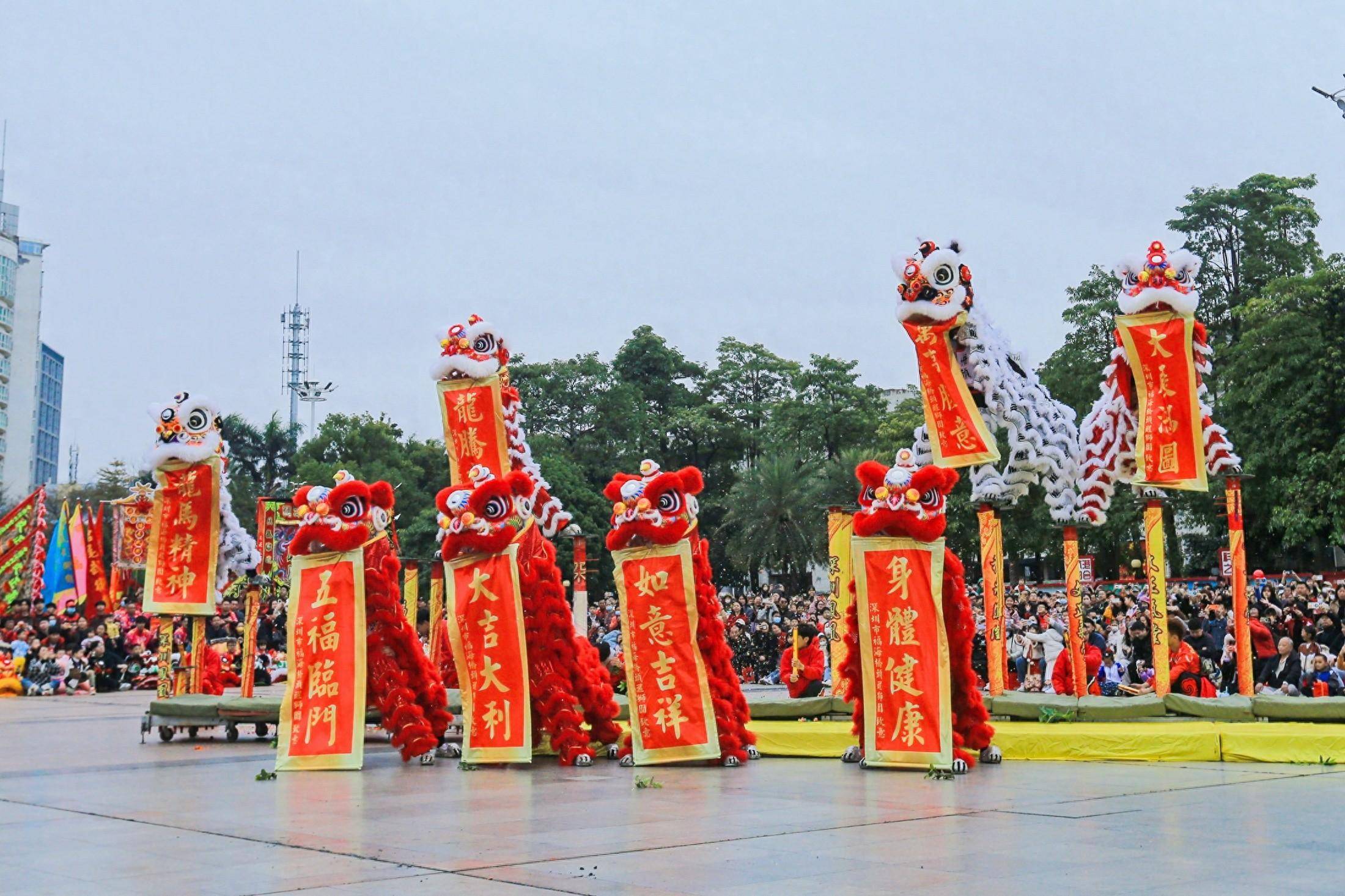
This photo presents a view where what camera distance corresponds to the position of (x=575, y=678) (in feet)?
35.0

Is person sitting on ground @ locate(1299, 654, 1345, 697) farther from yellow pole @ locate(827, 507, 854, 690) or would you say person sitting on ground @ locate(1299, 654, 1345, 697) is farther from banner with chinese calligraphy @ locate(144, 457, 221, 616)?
banner with chinese calligraphy @ locate(144, 457, 221, 616)

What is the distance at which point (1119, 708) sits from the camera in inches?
421

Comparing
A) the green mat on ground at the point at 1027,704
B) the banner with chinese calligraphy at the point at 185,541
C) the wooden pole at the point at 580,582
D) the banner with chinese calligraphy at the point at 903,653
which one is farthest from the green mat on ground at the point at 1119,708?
the banner with chinese calligraphy at the point at 185,541

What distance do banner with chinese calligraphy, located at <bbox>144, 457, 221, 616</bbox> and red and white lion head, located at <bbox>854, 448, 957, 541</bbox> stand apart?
7.34 m

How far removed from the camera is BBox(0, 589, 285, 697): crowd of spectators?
2150cm

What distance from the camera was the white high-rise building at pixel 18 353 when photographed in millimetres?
54938

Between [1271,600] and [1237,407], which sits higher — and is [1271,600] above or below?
below

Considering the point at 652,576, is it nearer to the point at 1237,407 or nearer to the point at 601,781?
the point at 601,781

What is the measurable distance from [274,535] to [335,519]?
9.52 metres

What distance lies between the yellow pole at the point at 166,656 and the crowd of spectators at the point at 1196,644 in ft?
27.1

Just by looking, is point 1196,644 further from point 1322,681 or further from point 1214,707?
point 1214,707

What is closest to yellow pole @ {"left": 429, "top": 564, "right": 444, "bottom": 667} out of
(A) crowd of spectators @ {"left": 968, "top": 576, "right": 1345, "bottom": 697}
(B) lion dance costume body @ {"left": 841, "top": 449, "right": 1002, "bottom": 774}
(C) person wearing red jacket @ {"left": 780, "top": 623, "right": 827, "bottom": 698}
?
(C) person wearing red jacket @ {"left": 780, "top": 623, "right": 827, "bottom": 698}

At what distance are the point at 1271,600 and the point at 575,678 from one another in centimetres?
992

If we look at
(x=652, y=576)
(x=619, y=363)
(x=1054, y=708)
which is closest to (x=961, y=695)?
(x=1054, y=708)
